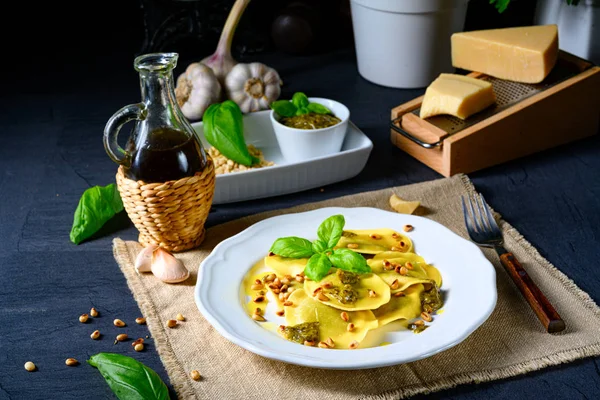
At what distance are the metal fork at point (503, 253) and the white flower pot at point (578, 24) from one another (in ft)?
2.19

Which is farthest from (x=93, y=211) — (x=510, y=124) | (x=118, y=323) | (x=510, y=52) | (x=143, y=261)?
(x=510, y=52)

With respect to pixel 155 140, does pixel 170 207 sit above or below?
below

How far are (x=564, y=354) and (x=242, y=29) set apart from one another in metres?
1.54

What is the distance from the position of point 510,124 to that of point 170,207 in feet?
2.56

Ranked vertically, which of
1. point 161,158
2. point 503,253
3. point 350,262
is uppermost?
point 161,158

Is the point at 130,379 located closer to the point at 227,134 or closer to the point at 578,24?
the point at 227,134

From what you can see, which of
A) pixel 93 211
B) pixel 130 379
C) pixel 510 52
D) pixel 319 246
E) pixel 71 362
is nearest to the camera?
pixel 130 379

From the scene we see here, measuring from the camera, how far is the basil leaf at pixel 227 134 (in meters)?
1.64

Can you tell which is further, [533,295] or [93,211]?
[93,211]

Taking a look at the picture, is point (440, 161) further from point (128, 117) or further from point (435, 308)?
point (128, 117)

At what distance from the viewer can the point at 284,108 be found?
1725mm

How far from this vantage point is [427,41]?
201cm

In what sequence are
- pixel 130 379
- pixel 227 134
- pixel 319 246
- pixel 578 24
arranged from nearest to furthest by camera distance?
pixel 130 379 → pixel 319 246 → pixel 227 134 → pixel 578 24

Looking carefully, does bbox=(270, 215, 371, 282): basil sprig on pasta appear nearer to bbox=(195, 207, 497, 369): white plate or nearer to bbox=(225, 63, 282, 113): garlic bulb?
bbox=(195, 207, 497, 369): white plate
